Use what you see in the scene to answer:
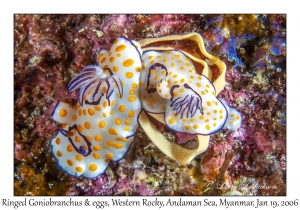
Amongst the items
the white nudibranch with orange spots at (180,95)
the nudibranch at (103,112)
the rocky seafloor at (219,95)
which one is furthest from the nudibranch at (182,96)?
the rocky seafloor at (219,95)

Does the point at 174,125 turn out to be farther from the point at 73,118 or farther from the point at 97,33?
the point at 97,33

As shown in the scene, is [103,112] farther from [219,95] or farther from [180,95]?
[219,95]

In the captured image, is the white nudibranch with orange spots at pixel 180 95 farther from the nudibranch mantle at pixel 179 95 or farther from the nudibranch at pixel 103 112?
the nudibranch at pixel 103 112

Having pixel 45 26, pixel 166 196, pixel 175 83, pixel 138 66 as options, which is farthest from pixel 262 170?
pixel 45 26

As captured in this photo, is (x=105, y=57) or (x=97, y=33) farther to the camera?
(x=97, y=33)

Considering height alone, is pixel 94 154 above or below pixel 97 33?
below

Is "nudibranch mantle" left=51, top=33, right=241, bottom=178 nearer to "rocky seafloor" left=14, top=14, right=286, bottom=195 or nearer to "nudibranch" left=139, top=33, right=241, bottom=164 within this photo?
"nudibranch" left=139, top=33, right=241, bottom=164
